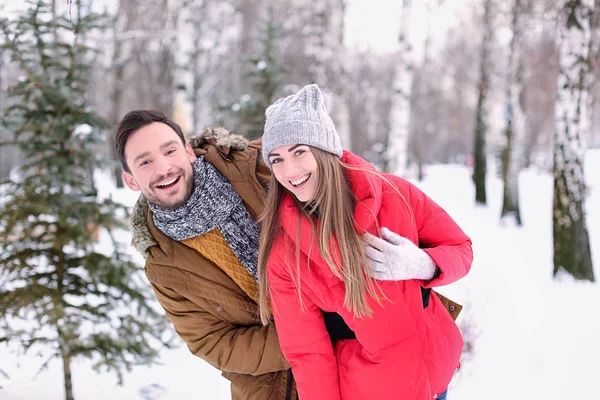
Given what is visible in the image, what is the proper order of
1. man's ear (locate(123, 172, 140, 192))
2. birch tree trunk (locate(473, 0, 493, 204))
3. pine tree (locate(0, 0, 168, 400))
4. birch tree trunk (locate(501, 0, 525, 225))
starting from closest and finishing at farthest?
man's ear (locate(123, 172, 140, 192)) → pine tree (locate(0, 0, 168, 400)) → birch tree trunk (locate(501, 0, 525, 225)) → birch tree trunk (locate(473, 0, 493, 204))

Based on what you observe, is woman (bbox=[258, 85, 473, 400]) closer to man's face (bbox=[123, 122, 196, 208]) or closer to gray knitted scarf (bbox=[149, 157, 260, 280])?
gray knitted scarf (bbox=[149, 157, 260, 280])

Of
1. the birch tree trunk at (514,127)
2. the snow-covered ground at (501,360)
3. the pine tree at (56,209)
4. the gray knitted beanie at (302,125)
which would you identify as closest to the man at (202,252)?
the gray knitted beanie at (302,125)

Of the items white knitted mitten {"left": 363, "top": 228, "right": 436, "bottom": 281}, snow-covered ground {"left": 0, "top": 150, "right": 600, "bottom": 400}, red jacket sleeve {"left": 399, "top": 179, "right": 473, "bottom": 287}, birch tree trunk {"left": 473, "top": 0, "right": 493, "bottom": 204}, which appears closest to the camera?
white knitted mitten {"left": 363, "top": 228, "right": 436, "bottom": 281}

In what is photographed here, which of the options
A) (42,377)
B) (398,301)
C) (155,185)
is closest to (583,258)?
(398,301)

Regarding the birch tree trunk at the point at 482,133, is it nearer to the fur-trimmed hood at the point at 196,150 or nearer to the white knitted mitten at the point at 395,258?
the fur-trimmed hood at the point at 196,150

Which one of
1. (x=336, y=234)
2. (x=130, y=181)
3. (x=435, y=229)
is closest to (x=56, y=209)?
(x=130, y=181)

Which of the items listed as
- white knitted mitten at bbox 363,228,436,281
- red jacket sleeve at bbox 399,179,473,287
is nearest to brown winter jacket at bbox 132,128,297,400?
white knitted mitten at bbox 363,228,436,281

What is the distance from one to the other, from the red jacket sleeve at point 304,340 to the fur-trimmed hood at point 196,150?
700mm

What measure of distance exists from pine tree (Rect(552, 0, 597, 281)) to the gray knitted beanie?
19.2ft

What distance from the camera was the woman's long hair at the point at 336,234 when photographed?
191 centimetres

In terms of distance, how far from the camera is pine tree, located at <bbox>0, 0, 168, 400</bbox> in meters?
3.67

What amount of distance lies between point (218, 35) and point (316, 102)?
58.2ft

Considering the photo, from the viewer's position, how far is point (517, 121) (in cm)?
1164

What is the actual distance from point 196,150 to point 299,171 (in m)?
0.88
